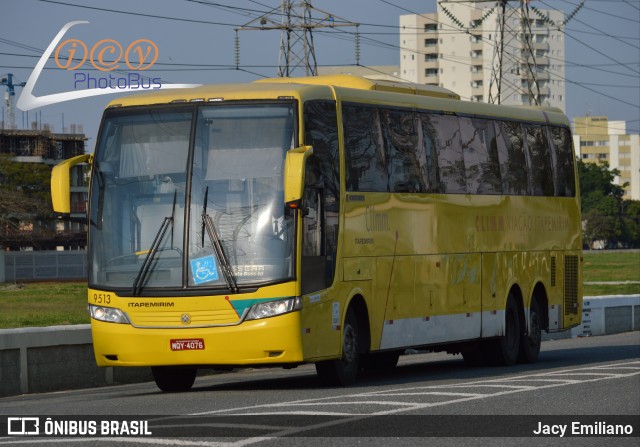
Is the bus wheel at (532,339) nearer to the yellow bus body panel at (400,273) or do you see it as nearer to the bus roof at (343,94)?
the yellow bus body panel at (400,273)

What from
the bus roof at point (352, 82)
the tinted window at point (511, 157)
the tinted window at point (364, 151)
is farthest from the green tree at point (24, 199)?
the tinted window at point (364, 151)

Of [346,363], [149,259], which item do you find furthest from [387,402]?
[149,259]

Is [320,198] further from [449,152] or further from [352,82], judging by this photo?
[449,152]

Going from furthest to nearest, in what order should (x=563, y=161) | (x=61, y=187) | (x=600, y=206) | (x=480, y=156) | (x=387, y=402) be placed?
(x=600, y=206) < (x=563, y=161) < (x=480, y=156) < (x=61, y=187) < (x=387, y=402)

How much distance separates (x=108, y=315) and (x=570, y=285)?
12.2 meters

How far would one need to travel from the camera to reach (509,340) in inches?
963

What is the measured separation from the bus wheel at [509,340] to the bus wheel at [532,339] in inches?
9.4

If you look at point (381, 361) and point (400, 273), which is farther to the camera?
point (381, 361)

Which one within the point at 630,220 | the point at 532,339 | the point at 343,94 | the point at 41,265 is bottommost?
the point at 41,265

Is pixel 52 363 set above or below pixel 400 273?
below

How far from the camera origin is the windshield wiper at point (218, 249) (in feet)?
54.8

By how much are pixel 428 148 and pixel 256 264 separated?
17.5ft

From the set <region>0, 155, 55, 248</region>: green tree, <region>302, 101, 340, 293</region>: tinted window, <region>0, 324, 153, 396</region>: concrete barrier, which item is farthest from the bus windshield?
<region>0, 155, 55, 248</region>: green tree

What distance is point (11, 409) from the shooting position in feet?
50.6
